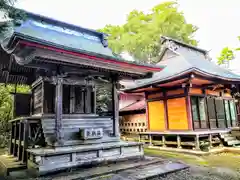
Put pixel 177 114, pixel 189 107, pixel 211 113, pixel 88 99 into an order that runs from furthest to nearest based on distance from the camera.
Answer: pixel 211 113, pixel 177 114, pixel 189 107, pixel 88 99

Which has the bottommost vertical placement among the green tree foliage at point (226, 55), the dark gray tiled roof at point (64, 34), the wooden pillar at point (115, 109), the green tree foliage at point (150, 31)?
the wooden pillar at point (115, 109)

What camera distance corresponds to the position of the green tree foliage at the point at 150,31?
84.3ft

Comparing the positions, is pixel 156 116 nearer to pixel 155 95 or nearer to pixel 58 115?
pixel 155 95

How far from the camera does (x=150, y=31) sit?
26.5 meters

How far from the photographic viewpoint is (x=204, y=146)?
10086 mm

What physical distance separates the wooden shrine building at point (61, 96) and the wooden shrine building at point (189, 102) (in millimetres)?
3188

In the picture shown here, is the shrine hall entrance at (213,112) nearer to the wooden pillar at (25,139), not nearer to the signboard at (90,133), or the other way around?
the signboard at (90,133)

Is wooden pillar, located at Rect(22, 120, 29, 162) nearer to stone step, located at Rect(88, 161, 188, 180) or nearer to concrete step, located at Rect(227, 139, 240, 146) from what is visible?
stone step, located at Rect(88, 161, 188, 180)

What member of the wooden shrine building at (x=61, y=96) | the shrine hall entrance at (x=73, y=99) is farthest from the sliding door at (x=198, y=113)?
the shrine hall entrance at (x=73, y=99)

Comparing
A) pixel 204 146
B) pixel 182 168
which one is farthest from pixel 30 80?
pixel 204 146

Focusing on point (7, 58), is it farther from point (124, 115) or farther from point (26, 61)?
point (124, 115)

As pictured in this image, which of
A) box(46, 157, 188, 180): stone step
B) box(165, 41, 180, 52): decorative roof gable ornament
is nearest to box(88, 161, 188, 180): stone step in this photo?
box(46, 157, 188, 180): stone step

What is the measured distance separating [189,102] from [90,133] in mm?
5981

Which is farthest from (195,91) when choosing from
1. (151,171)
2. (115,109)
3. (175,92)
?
(151,171)
